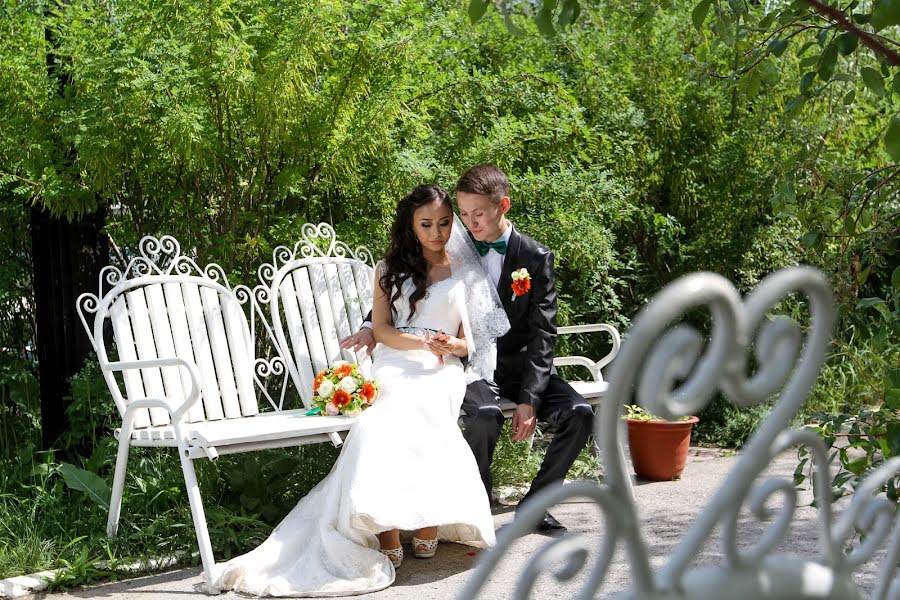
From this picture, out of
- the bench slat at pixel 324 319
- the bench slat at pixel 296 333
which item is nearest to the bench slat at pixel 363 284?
the bench slat at pixel 324 319

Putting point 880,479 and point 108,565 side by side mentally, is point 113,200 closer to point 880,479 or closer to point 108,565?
point 108,565

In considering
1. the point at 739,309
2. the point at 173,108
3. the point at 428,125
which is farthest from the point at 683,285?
the point at 428,125

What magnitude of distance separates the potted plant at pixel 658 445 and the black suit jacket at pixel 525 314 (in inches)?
39.3

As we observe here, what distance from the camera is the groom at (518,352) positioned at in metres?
4.58

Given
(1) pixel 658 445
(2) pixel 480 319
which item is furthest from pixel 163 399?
(1) pixel 658 445

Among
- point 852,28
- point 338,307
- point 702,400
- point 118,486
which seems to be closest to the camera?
point 702,400

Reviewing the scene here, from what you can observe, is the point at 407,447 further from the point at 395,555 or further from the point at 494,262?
the point at 494,262

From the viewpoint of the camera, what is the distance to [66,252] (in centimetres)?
518

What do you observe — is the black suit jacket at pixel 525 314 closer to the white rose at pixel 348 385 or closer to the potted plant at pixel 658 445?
the white rose at pixel 348 385

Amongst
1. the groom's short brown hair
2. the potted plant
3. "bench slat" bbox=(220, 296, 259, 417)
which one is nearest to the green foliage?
the potted plant

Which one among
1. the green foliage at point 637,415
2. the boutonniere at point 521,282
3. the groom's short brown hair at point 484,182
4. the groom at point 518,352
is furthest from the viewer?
the green foliage at point 637,415

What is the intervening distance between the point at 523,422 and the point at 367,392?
0.69 metres

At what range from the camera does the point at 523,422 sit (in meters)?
4.55

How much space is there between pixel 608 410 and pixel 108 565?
11.8 ft
